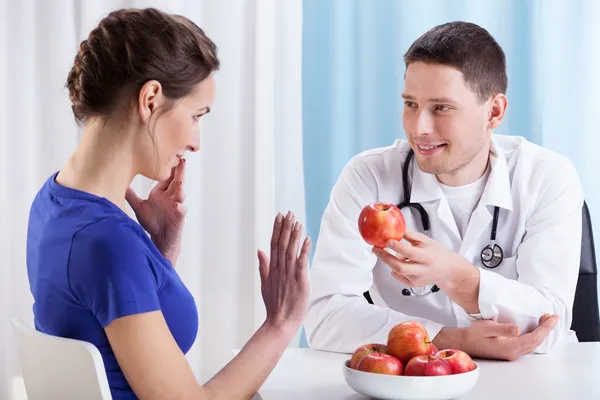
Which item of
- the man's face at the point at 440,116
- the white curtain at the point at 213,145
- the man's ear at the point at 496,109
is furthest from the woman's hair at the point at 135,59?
the white curtain at the point at 213,145

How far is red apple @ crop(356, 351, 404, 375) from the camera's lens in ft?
3.90

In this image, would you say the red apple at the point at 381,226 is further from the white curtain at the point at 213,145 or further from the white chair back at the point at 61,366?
the white curtain at the point at 213,145

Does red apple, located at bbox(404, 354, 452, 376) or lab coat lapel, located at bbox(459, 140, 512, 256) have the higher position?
lab coat lapel, located at bbox(459, 140, 512, 256)

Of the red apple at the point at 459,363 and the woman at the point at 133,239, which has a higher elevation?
the woman at the point at 133,239

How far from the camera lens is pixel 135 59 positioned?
1226mm

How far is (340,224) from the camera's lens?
1.92m

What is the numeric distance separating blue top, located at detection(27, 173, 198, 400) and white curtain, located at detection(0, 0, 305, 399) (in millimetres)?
1669

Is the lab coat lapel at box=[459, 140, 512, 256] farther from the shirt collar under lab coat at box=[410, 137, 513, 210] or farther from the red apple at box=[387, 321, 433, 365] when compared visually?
the red apple at box=[387, 321, 433, 365]

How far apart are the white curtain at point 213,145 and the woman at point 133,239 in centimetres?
159

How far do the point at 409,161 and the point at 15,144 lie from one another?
1641 millimetres

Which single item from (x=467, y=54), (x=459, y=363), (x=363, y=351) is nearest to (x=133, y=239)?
(x=363, y=351)

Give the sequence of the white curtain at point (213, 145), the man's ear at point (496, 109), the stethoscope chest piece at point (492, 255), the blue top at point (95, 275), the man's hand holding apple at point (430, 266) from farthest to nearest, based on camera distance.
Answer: the white curtain at point (213, 145) < the man's ear at point (496, 109) < the stethoscope chest piece at point (492, 255) < the man's hand holding apple at point (430, 266) < the blue top at point (95, 275)

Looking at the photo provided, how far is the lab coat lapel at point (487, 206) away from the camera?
1.92 m

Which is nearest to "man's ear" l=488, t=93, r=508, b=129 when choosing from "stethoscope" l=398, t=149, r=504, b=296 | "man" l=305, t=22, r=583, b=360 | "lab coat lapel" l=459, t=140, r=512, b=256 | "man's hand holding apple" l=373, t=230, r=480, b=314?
"man" l=305, t=22, r=583, b=360
